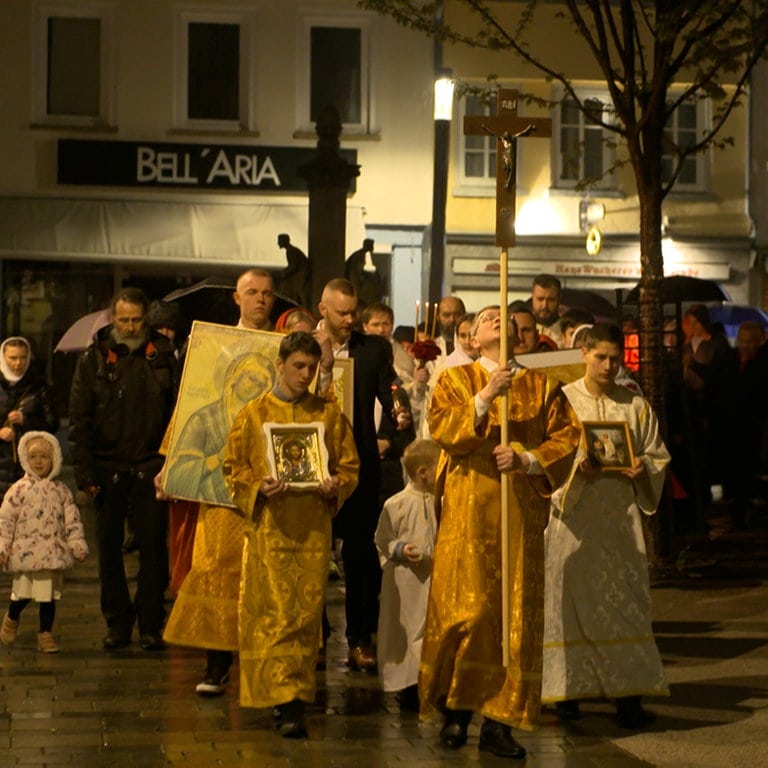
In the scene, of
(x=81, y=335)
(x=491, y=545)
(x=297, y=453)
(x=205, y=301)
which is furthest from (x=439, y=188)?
(x=491, y=545)

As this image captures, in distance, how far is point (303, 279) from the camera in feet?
72.6

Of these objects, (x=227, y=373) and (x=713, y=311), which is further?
(x=713, y=311)

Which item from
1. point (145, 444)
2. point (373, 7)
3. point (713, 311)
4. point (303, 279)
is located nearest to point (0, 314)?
point (303, 279)

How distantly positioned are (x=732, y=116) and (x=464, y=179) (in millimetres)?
4800

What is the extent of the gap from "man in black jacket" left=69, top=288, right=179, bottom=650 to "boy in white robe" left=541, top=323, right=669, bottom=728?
2.95 meters

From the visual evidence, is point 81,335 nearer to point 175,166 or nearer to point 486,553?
point 175,166

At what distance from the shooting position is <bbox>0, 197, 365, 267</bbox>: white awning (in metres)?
30.2

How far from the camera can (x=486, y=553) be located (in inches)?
341

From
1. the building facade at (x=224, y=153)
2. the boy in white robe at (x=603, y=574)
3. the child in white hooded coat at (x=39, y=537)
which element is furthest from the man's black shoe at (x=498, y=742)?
the building facade at (x=224, y=153)

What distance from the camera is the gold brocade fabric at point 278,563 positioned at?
8.89 meters

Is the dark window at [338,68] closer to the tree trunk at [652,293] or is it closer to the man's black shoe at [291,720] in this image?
the tree trunk at [652,293]

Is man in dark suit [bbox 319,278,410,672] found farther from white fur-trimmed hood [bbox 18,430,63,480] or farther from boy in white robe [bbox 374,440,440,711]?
white fur-trimmed hood [bbox 18,430,63,480]

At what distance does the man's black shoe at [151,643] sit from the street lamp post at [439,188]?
8.80m

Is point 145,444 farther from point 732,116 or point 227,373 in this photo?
point 732,116
